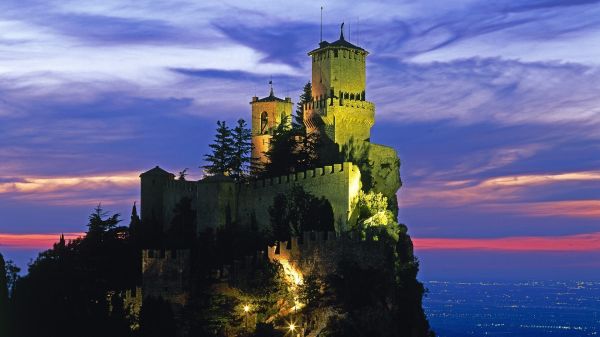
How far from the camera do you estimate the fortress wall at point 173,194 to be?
6444 cm

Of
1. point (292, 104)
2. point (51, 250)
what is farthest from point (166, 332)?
point (292, 104)

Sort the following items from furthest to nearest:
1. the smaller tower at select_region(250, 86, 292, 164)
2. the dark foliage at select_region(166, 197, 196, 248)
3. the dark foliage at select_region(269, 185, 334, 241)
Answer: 1. the smaller tower at select_region(250, 86, 292, 164)
2. the dark foliage at select_region(166, 197, 196, 248)
3. the dark foliage at select_region(269, 185, 334, 241)

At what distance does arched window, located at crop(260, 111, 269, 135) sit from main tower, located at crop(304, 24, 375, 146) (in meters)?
6.83

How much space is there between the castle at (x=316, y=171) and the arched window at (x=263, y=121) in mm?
3891

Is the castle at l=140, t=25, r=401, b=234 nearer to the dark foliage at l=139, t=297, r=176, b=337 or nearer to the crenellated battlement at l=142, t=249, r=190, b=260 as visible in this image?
the crenellated battlement at l=142, t=249, r=190, b=260

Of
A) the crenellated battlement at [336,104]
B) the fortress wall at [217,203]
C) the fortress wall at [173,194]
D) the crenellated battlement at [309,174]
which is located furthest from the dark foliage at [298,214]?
the crenellated battlement at [336,104]

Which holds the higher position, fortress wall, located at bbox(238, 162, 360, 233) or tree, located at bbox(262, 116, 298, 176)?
tree, located at bbox(262, 116, 298, 176)

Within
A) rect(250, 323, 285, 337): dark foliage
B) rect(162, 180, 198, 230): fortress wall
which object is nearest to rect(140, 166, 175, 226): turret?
rect(162, 180, 198, 230): fortress wall

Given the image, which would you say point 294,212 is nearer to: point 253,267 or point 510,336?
point 253,267

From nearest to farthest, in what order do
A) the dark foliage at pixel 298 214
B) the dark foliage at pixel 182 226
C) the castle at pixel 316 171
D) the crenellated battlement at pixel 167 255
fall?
the crenellated battlement at pixel 167 255, the dark foliage at pixel 298 214, the castle at pixel 316 171, the dark foliage at pixel 182 226

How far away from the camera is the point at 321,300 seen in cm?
5006

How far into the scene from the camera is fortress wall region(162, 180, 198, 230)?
2537 inches

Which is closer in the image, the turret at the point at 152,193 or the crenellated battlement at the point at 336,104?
the crenellated battlement at the point at 336,104

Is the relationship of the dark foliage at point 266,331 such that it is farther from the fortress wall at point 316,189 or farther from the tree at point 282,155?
the tree at point 282,155
